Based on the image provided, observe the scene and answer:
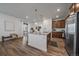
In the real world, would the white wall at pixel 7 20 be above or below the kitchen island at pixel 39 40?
above

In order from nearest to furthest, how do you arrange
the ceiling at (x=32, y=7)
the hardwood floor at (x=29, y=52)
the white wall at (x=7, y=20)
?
the hardwood floor at (x=29, y=52) → the ceiling at (x=32, y=7) → the white wall at (x=7, y=20)

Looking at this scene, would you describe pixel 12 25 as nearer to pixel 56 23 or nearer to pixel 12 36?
pixel 12 36

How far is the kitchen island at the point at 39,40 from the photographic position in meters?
3.66

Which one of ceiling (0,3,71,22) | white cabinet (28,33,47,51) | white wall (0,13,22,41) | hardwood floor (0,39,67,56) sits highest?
ceiling (0,3,71,22)

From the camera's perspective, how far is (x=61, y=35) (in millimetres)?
6602

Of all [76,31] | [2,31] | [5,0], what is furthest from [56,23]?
[5,0]

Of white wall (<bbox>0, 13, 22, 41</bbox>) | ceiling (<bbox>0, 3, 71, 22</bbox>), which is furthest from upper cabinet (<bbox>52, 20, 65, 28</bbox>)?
white wall (<bbox>0, 13, 22, 41</bbox>)

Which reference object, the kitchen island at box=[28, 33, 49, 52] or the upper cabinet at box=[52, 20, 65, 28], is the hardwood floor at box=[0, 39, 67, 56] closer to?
the kitchen island at box=[28, 33, 49, 52]

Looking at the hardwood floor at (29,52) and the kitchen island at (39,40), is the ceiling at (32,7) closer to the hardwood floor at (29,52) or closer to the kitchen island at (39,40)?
the kitchen island at (39,40)

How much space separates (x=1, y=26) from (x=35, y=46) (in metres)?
3.05

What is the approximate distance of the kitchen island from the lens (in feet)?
12.0

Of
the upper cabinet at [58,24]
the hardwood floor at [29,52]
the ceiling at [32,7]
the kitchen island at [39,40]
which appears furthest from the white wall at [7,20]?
the upper cabinet at [58,24]

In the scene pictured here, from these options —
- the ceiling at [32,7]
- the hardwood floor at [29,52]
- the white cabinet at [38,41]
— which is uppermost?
the ceiling at [32,7]

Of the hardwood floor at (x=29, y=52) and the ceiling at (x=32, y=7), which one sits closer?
the hardwood floor at (x=29, y=52)
